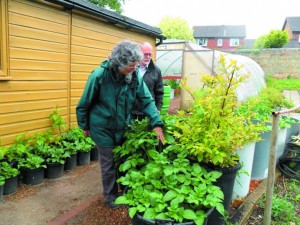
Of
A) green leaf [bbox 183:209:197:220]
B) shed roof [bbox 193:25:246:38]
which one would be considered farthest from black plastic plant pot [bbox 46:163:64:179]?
shed roof [bbox 193:25:246:38]

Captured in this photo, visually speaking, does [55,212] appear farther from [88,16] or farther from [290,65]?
[290,65]

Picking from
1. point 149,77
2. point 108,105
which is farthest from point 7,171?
point 149,77

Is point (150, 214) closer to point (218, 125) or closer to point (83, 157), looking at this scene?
point (218, 125)

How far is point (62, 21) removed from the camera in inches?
177

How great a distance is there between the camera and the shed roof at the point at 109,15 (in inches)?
173

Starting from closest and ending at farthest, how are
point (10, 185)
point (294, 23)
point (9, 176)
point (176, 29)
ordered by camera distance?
point (9, 176), point (10, 185), point (176, 29), point (294, 23)

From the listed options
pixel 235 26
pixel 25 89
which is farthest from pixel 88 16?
pixel 235 26

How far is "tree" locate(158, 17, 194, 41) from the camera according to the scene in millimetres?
40281

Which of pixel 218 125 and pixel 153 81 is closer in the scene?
pixel 218 125

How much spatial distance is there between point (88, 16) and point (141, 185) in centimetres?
388

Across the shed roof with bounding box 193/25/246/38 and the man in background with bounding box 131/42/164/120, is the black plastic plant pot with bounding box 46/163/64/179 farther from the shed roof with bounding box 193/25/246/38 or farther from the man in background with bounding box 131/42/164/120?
the shed roof with bounding box 193/25/246/38

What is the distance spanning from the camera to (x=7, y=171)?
328cm

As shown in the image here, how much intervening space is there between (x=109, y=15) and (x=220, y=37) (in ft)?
187

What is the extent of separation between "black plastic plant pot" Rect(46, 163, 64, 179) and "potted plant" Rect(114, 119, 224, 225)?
6.20ft
